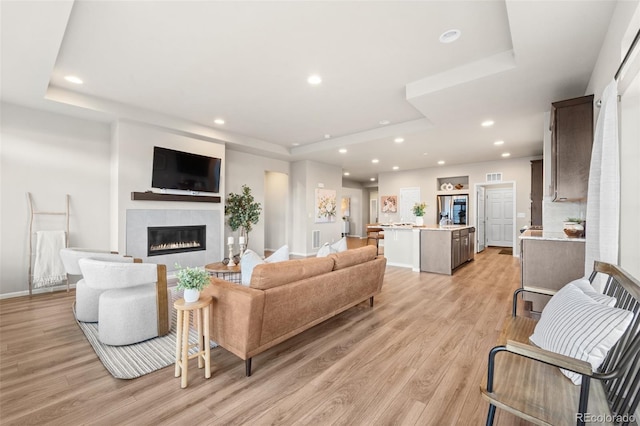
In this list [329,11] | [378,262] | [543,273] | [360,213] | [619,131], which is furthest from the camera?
[360,213]

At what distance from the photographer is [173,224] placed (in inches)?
204

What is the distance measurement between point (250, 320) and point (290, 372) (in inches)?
21.8

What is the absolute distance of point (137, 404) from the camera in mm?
1819

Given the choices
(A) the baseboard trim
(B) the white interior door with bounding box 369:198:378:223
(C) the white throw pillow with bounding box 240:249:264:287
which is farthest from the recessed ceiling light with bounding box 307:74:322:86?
(B) the white interior door with bounding box 369:198:378:223

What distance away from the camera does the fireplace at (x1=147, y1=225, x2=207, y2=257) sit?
16.3ft

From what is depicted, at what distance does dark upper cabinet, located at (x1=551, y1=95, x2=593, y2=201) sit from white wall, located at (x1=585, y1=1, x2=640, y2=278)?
0.93 metres

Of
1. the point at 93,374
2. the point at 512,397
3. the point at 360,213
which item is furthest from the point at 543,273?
the point at 360,213

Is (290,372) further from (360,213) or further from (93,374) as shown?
(360,213)

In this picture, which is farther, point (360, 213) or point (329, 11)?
point (360, 213)

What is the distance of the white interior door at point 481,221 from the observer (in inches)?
335

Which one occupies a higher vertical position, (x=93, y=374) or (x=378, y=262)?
(x=378, y=262)

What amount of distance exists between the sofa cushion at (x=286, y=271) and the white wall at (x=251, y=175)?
4450mm

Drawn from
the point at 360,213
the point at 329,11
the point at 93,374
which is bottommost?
the point at 93,374

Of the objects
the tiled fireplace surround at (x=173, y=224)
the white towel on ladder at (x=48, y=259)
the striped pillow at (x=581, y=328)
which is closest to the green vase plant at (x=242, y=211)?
the tiled fireplace surround at (x=173, y=224)
